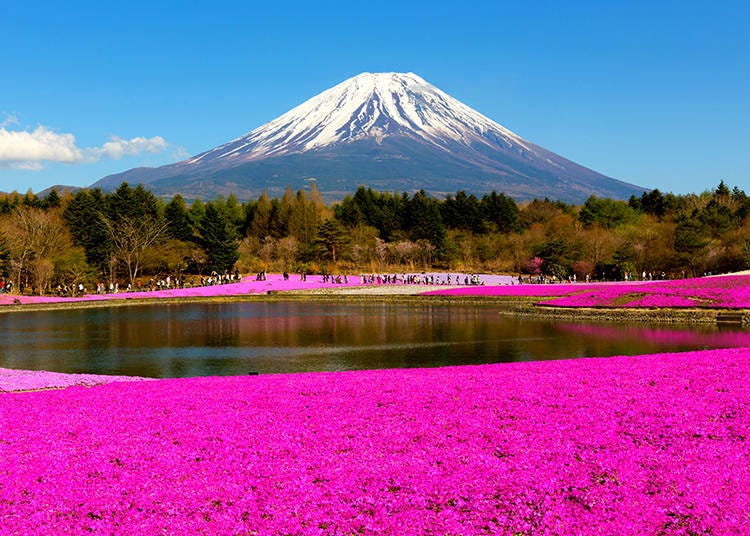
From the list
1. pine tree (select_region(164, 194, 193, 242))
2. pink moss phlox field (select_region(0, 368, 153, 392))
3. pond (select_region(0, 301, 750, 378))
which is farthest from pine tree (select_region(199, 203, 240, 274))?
pink moss phlox field (select_region(0, 368, 153, 392))

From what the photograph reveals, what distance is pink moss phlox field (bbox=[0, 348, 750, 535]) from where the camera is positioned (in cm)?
788

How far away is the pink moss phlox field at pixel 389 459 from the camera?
7875 mm

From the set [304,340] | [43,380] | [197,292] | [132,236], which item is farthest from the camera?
[132,236]

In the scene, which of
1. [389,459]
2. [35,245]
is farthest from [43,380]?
[35,245]

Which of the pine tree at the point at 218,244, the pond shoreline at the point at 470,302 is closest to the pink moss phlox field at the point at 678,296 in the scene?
the pond shoreline at the point at 470,302

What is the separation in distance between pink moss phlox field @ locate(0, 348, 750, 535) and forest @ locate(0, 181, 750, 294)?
60.0 metres

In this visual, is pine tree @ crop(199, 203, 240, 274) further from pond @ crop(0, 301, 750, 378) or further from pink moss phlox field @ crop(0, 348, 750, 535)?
pink moss phlox field @ crop(0, 348, 750, 535)

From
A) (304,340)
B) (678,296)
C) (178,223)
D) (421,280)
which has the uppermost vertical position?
(178,223)

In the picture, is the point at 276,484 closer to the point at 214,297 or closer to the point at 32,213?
the point at 214,297

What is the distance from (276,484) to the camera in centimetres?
897

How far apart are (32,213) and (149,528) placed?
77.0m

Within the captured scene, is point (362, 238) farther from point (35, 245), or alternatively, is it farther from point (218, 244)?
point (35, 245)

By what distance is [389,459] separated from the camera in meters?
9.82

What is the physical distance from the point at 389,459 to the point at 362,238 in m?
94.8
